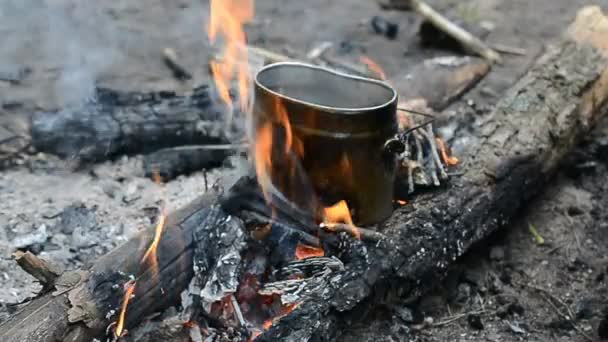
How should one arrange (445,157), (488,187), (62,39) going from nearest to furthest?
(488,187) → (445,157) → (62,39)

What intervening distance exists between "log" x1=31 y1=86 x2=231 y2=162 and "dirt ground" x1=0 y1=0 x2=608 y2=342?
0.11 meters

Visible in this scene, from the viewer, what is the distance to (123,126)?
4508mm

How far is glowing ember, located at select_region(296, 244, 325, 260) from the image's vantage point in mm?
3182

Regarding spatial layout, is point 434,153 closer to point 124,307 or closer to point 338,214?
point 338,214

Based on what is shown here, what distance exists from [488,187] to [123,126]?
2324 mm

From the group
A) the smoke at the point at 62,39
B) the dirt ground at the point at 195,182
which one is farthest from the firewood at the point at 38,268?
A: the smoke at the point at 62,39

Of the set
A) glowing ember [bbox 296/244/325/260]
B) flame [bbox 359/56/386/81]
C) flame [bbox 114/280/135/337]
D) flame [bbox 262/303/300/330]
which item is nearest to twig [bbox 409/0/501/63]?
flame [bbox 359/56/386/81]

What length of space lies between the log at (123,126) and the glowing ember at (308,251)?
1.56 m

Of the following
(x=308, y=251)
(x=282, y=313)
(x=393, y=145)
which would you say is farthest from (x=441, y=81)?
(x=282, y=313)

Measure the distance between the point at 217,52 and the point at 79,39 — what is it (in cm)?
124

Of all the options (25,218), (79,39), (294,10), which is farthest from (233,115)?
(294,10)

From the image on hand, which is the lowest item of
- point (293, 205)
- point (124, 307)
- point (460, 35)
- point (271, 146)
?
point (460, 35)

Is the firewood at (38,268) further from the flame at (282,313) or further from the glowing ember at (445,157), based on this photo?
the glowing ember at (445,157)

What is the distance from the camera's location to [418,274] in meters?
3.41
